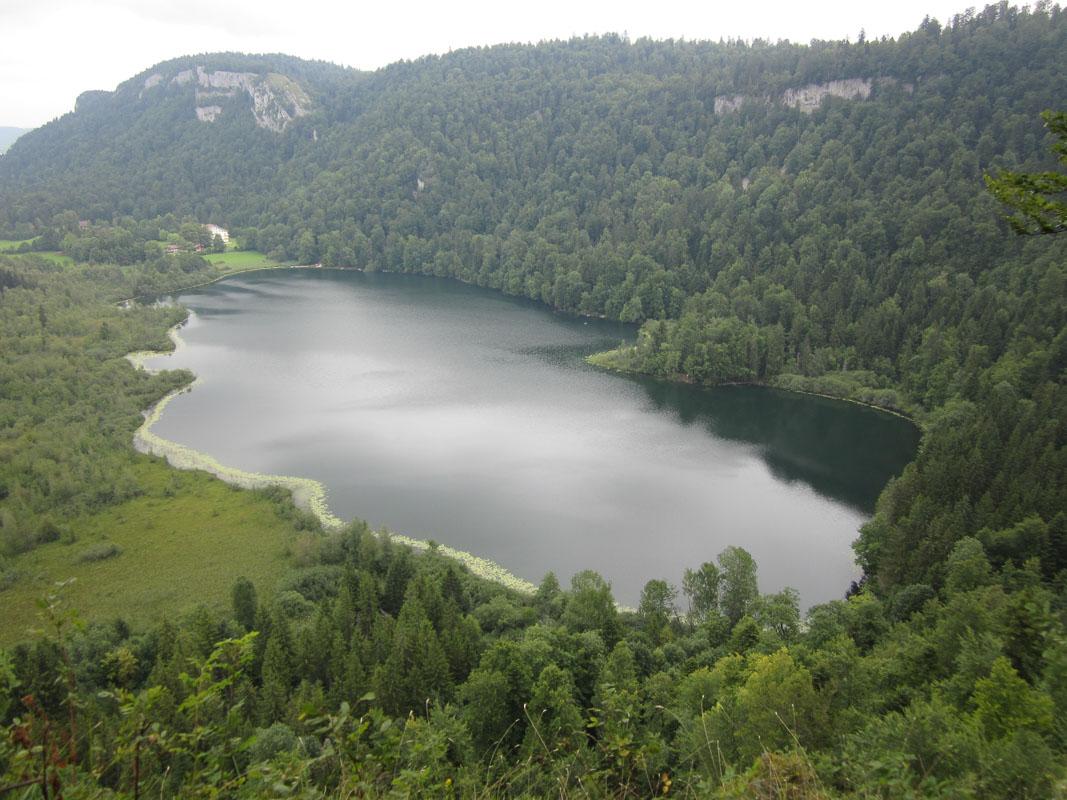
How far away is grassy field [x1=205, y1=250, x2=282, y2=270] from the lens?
108188 millimetres

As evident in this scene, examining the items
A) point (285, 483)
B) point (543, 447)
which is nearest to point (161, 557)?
point (285, 483)

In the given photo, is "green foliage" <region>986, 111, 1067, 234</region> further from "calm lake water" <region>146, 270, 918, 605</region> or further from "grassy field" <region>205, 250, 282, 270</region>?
"grassy field" <region>205, 250, 282, 270</region>

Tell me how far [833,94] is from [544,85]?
2195 inches

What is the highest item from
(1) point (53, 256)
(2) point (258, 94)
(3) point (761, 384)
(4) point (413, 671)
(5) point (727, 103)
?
(2) point (258, 94)

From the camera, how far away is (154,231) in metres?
117

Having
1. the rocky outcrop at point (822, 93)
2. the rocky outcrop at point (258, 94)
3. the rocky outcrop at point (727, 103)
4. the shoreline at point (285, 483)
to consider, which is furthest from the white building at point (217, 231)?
the rocky outcrop at point (822, 93)

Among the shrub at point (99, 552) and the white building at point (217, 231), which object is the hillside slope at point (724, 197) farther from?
the shrub at point (99, 552)

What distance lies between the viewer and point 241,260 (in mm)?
112125

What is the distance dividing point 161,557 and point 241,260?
9396 centimetres

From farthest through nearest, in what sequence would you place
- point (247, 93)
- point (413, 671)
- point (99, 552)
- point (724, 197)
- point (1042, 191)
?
point (247, 93), point (724, 197), point (99, 552), point (413, 671), point (1042, 191)

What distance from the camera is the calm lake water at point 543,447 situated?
101 feet

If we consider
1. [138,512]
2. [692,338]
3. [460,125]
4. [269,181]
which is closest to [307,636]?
[138,512]

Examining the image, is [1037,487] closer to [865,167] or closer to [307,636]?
[307,636]

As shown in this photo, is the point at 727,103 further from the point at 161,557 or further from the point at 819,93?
the point at 161,557
